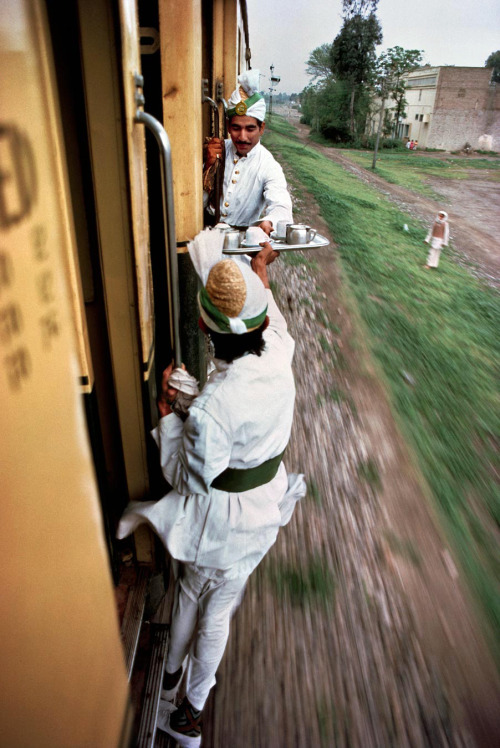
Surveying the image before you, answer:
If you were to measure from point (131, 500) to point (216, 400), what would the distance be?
3.08 feet

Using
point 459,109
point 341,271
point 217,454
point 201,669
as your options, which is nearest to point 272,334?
point 217,454

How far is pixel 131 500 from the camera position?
2205 millimetres

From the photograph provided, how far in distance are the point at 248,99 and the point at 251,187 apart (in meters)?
0.54

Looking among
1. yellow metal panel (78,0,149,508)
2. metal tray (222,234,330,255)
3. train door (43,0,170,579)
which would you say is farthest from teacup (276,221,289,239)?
yellow metal panel (78,0,149,508)

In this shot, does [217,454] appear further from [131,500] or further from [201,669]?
[201,669]

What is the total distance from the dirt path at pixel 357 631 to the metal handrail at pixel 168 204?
5.25ft

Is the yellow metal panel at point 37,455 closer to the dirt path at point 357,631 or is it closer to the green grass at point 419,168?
the dirt path at point 357,631

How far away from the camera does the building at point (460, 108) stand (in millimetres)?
37906

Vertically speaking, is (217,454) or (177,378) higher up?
(177,378)

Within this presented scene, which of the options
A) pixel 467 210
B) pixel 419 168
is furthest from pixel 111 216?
pixel 419 168

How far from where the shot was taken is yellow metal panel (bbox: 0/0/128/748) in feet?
1.81

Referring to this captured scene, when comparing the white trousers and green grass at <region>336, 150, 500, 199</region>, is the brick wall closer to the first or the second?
green grass at <region>336, 150, 500, 199</region>

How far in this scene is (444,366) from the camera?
5.68m

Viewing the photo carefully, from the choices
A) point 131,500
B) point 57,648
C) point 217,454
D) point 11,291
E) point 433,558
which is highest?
point 11,291
